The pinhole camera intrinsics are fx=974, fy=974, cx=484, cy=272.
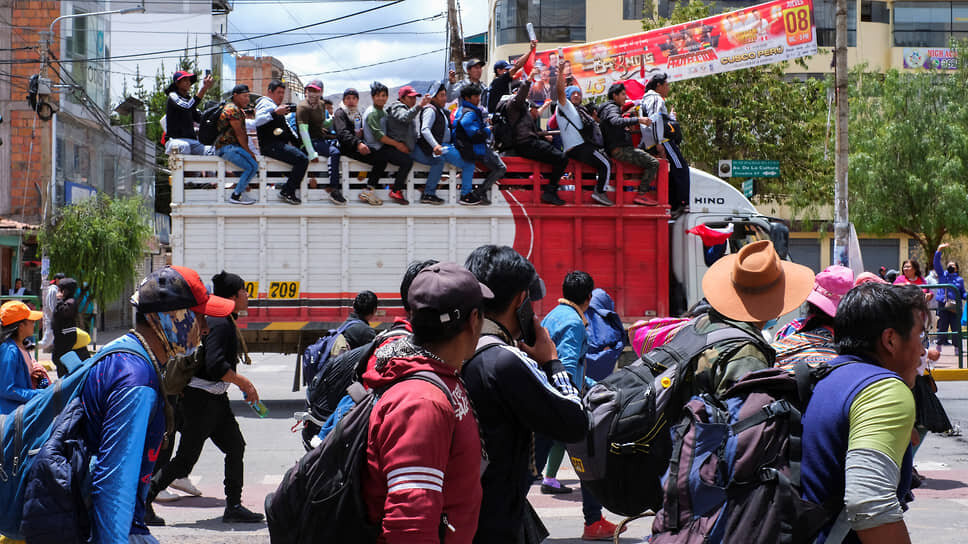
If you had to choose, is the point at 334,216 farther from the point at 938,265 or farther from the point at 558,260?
the point at 938,265

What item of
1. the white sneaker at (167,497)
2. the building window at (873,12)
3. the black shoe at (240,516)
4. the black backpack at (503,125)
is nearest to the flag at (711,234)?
the black backpack at (503,125)

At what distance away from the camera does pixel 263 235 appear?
13.0 meters

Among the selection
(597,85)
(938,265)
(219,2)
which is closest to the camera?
(597,85)

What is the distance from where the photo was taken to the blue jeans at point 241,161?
12.7m

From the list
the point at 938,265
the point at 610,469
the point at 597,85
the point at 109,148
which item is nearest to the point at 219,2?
the point at 109,148

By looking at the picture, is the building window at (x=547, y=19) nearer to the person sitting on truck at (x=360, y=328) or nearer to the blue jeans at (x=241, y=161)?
the blue jeans at (x=241, y=161)

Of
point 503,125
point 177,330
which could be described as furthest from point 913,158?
point 177,330

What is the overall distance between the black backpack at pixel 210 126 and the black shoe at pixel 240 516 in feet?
22.7

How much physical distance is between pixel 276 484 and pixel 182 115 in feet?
20.9

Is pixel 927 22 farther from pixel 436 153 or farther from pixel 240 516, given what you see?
pixel 240 516

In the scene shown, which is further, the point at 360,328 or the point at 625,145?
the point at 625,145

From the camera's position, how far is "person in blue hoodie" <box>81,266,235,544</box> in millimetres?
3129

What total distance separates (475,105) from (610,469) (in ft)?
32.2

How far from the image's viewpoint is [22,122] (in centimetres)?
3086
